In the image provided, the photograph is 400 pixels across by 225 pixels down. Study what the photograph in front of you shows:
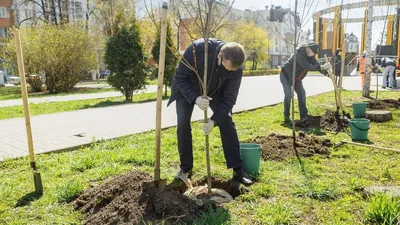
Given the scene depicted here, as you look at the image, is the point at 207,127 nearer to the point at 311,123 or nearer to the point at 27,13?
the point at 311,123

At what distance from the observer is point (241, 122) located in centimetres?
692

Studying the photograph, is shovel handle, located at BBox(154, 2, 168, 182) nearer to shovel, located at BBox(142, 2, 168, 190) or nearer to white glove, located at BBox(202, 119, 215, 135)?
shovel, located at BBox(142, 2, 168, 190)

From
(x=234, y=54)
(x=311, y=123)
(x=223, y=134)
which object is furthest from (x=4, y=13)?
(x=234, y=54)

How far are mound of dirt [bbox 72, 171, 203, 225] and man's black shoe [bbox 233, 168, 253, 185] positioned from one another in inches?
28.7

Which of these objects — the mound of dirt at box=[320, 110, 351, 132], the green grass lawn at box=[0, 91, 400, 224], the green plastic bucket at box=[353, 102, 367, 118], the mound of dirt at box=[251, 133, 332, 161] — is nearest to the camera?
the green grass lawn at box=[0, 91, 400, 224]

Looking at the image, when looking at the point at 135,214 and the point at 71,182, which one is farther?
the point at 71,182

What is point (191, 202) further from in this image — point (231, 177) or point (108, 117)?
point (108, 117)

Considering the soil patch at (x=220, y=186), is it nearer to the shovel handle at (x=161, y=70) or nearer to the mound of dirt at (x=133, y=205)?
the mound of dirt at (x=133, y=205)

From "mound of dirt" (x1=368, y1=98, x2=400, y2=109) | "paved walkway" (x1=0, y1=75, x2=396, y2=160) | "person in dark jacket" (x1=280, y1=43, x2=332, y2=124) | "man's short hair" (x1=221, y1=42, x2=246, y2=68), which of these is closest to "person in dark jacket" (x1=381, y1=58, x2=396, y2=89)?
"mound of dirt" (x1=368, y1=98, x2=400, y2=109)

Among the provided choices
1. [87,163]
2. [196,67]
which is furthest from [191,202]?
[87,163]

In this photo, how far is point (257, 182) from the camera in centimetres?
339

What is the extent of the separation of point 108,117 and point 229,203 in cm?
559

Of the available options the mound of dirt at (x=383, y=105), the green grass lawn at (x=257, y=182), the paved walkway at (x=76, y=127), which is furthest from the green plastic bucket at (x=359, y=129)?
the mound of dirt at (x=383, y=105)

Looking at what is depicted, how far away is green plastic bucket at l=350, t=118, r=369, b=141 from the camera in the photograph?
199 inches
